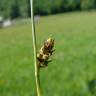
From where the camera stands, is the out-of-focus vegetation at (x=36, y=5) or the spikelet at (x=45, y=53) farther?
the out-of-focus vegetation at (x=36, y=5)

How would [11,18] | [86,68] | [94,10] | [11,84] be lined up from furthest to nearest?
[94,10]
[11,18]
[86,68]
[11,84]

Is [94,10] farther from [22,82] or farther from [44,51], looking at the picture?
[44,51]

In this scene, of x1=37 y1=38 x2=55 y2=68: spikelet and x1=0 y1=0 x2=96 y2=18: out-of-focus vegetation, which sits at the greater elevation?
x1=37 y1=38 x2=55 y2=68: spikelet

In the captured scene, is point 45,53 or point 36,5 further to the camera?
point 36,5

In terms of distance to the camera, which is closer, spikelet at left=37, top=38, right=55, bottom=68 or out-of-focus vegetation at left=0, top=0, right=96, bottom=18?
spikelet at left=37, top=38, right=55, bottom=68

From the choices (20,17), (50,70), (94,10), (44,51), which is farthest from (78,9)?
(44,51)

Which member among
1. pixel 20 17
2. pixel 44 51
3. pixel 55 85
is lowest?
pixel 20 17

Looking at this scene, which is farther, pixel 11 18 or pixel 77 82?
pixel 11 18

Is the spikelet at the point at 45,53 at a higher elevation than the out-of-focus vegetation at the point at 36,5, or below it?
higher
